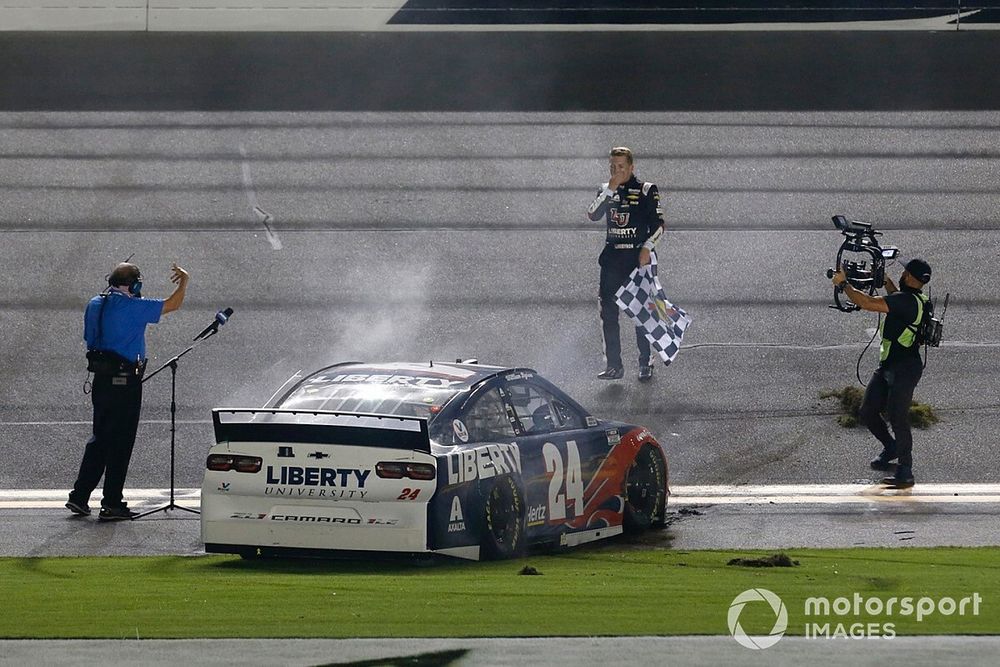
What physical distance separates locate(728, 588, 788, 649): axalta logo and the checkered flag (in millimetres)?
6140

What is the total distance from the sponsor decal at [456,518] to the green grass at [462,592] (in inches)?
9.2

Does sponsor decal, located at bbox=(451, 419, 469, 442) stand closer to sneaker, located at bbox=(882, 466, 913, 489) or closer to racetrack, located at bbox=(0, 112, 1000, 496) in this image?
racetrack, located at bbox=(0, 112, 1000, 496)

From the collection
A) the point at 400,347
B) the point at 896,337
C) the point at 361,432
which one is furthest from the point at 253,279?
the point at 361,432

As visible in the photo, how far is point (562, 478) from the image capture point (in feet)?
31.3

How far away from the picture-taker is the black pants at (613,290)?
45.9ft

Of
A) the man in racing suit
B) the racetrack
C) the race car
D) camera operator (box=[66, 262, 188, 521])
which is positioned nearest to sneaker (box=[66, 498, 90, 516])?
camera operator (box=[66, 262, 188, 521])

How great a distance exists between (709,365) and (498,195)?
561 centimetres

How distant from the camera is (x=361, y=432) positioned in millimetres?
8609

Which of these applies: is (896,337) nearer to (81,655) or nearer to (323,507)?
(323,507)

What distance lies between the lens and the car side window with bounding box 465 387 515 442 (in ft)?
29.9

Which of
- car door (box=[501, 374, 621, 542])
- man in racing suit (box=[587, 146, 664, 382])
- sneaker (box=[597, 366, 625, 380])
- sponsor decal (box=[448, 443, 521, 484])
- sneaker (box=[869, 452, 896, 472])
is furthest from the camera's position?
sneaker (box=[597, 366, 625, 380])

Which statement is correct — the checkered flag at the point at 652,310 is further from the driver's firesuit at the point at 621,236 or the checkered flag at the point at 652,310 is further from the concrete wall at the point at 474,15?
the concrete wall at the point at 474,15

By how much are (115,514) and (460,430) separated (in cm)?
289

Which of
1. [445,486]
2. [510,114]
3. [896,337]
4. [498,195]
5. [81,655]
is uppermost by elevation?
[510,114]
